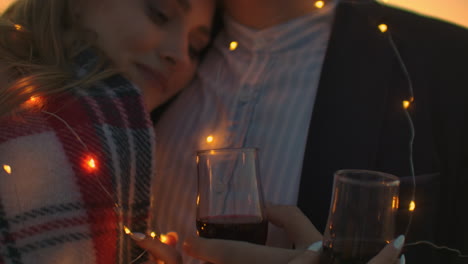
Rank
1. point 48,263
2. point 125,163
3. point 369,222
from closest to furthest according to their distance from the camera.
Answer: point 369,222, point 48,263, point 125,163

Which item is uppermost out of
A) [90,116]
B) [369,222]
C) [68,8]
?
[68,8]

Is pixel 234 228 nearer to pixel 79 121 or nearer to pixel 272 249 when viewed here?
pixel 272 249

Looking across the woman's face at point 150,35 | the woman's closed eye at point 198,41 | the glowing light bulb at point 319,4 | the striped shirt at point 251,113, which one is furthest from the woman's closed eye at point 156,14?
the glowing light bulb at point 319,4

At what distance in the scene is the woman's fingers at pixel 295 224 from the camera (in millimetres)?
852

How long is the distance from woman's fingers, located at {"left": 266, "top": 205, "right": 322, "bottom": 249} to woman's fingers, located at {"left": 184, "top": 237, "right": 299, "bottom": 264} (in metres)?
0.07

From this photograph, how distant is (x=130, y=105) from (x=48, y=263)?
0.38 m

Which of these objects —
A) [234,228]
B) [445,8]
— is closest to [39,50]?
[234,228]

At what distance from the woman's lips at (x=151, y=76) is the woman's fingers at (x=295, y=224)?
52cm

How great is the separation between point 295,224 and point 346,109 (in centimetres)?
38

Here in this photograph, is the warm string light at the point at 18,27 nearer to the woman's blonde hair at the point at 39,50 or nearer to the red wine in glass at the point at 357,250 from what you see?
the woman's blonde hair at the point at 39,50

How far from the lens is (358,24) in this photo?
4.09 ft

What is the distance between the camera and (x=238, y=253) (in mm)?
780

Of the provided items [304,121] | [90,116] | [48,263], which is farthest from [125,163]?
[304,121]

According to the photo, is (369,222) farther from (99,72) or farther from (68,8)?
(68,8)
